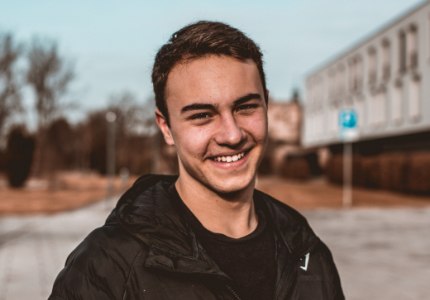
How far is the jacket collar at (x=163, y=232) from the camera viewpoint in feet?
5.95

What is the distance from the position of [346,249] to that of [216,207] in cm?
1006

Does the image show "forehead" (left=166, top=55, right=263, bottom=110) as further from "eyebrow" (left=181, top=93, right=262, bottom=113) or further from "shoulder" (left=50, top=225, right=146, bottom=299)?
"shoulder" (left=50, top=225, right=146, bottom=299)

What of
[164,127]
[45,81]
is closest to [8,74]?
[45,81]

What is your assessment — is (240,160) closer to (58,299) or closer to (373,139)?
(58,299)

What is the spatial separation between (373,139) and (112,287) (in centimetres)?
4312

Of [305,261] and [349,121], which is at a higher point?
[349,121]

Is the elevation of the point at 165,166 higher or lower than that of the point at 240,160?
lower

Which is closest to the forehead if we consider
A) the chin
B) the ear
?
the ear

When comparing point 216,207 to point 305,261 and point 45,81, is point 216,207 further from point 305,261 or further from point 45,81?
point 45,81

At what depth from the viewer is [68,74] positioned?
3475cm

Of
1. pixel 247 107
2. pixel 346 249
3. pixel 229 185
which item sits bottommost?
pixel 346 249

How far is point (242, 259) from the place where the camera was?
2020 mm

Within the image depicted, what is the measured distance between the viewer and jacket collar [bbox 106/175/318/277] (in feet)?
5.95

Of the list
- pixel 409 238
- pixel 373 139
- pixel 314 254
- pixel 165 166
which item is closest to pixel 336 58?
pixel 373 139
